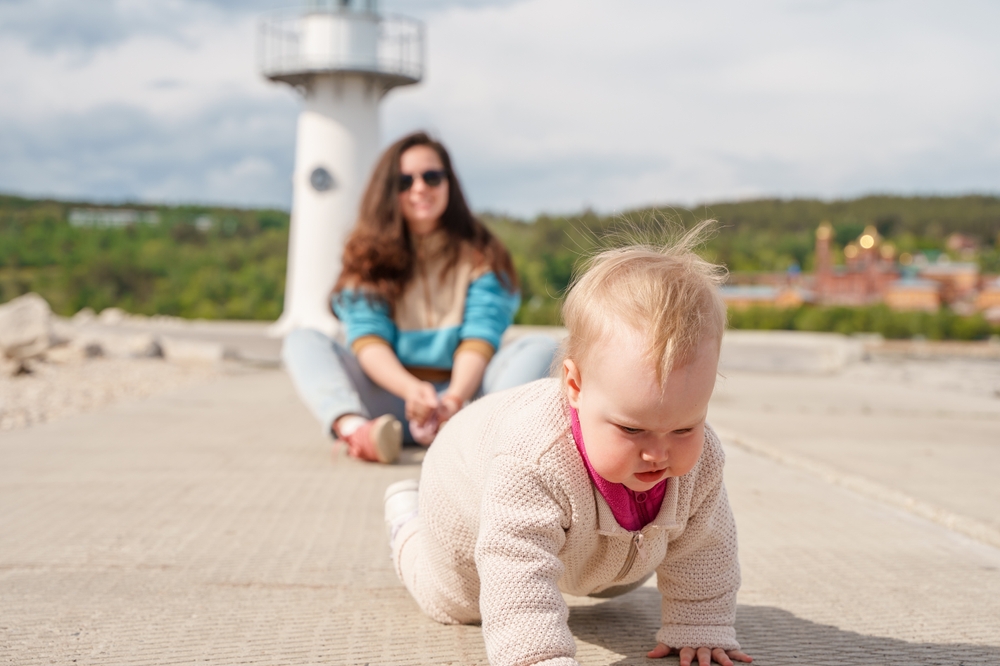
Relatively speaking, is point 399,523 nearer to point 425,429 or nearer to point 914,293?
point 425,429

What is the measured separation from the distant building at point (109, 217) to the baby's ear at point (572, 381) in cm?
3244

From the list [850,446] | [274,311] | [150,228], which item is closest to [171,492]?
[850,446]

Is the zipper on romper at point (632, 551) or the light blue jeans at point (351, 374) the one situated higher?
the zipper on romper at point (632, 551)

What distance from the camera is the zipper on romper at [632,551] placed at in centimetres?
128

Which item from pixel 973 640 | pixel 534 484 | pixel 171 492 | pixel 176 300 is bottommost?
pixel 176 300

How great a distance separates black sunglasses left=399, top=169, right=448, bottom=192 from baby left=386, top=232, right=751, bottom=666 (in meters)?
1.80

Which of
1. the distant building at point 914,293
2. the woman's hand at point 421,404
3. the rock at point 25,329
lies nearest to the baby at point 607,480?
the woman's hand at point 421,404

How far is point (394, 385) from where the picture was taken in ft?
9.43

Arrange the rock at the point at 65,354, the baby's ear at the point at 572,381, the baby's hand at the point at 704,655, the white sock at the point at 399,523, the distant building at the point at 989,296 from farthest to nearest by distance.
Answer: the distant building at the point at 989,296 → the rock at the point at 65,354 → the white sock at the point at 399,523 → the baby's hand at the point at 704,655 → the baby's ear at the point at 572,381

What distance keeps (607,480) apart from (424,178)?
2.04 m

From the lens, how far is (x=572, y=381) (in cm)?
124

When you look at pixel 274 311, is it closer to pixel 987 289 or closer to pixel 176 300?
pixel 176 300

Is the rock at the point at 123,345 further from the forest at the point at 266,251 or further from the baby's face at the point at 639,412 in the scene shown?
the baby's face at the point at 639,412

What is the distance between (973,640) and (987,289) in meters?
30.3
